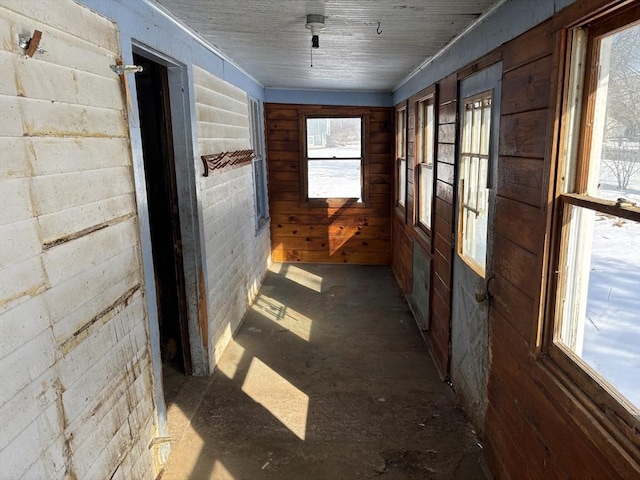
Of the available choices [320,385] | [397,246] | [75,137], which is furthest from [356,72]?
[75,137]

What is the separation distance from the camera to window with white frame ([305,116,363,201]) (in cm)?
609

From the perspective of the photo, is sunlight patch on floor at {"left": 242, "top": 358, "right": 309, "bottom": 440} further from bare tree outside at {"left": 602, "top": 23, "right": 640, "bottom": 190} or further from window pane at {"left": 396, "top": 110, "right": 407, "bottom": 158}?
window pane at {"left": 396, "top": 110, "right": 407, "bottom": 158}

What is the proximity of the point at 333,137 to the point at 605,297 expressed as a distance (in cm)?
504

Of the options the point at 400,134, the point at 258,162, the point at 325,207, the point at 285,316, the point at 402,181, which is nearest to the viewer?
the point at 285,316

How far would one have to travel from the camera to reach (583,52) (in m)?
1.51

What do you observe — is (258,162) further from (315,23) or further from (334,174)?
(315,23)

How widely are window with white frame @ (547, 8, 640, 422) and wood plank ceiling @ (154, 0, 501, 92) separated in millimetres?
880

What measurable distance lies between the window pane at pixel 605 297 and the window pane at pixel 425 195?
2.47 meters

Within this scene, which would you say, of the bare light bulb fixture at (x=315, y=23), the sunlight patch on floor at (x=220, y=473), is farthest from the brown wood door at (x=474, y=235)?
the sunlight patch on floor at (x=220, y=473)

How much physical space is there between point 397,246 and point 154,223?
3348mm

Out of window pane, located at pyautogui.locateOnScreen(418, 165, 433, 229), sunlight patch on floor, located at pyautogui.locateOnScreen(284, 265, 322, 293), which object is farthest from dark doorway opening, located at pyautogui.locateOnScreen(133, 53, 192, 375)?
window pane, located at pyautogui.locateOnScreen(418, 165, 433, 229)

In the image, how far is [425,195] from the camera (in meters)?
4.27

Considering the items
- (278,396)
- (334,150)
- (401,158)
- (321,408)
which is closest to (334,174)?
(334,150)

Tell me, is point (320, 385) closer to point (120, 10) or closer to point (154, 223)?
point (154, 223)
